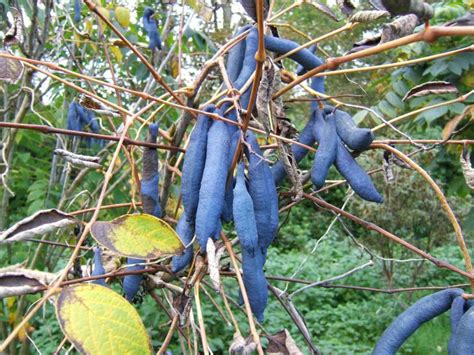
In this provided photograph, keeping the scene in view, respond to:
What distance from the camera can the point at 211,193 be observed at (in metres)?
0.54

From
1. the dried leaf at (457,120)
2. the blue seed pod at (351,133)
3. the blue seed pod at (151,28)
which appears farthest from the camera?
the blue seed pod at (151,28)

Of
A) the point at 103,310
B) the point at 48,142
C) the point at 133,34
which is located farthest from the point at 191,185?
the point at 48,142

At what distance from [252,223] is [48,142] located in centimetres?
196

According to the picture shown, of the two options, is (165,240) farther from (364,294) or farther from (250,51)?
(364,294)

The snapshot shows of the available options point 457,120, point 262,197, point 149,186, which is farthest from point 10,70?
point 457,120

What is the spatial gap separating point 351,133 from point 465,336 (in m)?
0.25

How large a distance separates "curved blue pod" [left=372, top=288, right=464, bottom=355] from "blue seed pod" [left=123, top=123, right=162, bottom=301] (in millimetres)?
291

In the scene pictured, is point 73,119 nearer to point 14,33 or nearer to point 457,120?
point 14,33

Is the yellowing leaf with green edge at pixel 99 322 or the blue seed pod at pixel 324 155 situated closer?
the yellowing leaf with green edge at pixel 99 322

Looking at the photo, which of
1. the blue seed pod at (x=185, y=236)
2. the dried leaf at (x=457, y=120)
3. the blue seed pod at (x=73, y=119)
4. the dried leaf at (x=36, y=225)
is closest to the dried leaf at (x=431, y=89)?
the blue seed pod at (x=185, y=236)

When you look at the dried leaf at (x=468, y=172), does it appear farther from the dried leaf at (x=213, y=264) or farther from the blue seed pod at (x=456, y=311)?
the dried leaf at (x=213, y=264)

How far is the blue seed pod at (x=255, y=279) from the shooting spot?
0.56 metres

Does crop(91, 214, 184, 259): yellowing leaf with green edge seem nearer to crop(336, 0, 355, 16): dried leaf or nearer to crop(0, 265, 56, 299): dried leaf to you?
crop(0, 265, 56, 299): dried leaf

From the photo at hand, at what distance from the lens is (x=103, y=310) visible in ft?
1.34
